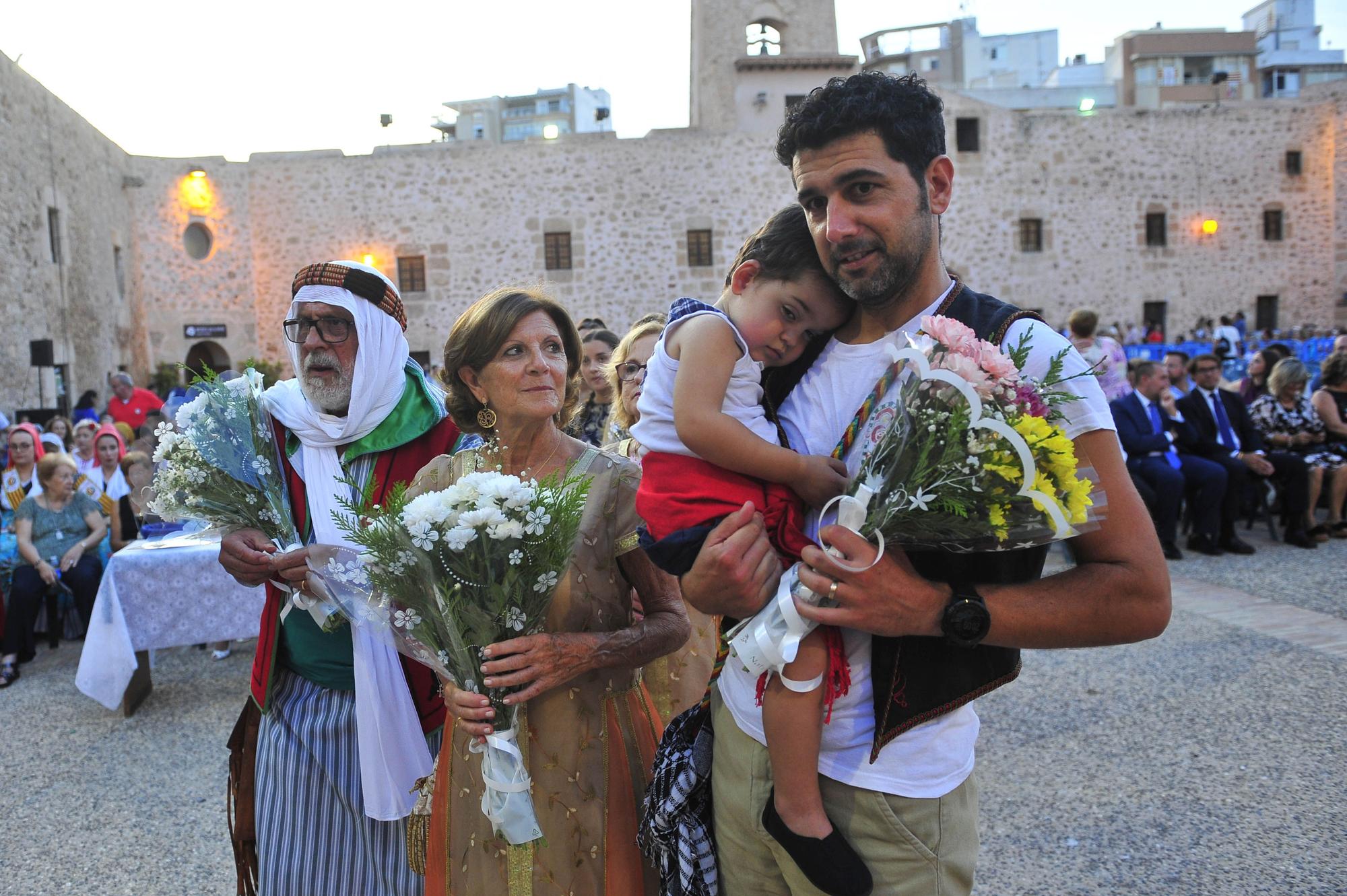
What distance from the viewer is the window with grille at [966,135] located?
2505 centimetres

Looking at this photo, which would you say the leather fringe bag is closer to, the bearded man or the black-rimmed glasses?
the black-rimmed glasses

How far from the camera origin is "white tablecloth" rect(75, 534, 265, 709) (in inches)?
204

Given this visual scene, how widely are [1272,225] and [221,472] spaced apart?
102ft

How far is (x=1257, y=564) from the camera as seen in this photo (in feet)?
24.9

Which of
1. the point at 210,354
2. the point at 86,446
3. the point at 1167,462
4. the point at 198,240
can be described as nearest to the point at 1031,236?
the point at 1167,462

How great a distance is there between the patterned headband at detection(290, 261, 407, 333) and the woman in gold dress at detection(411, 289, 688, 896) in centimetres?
55

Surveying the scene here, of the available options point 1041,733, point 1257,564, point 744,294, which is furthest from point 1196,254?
point 744,294

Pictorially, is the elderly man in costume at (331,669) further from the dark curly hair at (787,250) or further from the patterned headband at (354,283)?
the dark curly hair at (787,250)

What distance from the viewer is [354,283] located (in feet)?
8.71

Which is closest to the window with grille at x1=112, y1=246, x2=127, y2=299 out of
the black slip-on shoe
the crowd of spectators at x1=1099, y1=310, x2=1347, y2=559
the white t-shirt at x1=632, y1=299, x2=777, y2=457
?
the crowd of spectators at x1=1099, y1=310, x2=1347, y2=559

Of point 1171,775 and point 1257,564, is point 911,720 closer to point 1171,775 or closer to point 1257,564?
point 1171,775

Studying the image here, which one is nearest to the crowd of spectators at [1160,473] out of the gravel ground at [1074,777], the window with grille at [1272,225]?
the gravel ground at [1074,777]

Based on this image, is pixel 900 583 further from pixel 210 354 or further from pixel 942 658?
pixel 210 354

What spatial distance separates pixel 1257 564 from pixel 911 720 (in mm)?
7615
